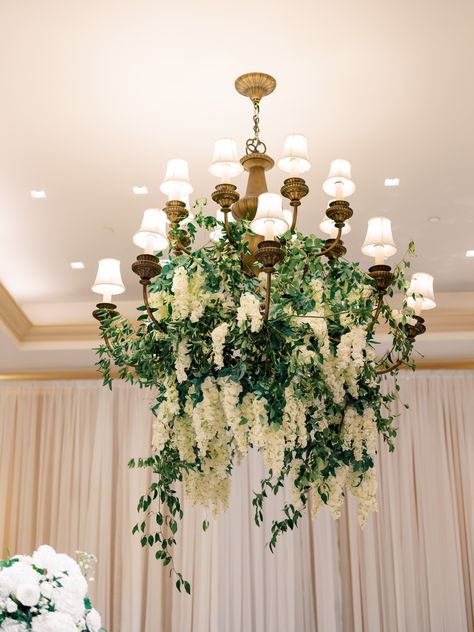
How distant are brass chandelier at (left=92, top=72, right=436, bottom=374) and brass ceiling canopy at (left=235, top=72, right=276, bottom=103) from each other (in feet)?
1.13

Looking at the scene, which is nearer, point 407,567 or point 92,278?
point 92,278

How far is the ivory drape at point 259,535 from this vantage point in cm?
595

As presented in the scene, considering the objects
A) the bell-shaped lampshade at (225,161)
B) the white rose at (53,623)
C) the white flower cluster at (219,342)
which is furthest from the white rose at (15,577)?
the bell-shaped lampshade at (225,161)

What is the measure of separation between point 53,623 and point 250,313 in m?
1.02

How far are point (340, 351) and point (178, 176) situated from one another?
0.87 meters

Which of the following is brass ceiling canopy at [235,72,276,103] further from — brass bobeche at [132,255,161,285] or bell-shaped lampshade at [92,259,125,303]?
brass bobeche at [132,255,161,285]

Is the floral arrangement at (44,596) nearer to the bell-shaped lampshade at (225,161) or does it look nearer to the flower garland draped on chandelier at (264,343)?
the flower garland draped on chandelier at (264,343)

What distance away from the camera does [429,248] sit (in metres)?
4.91

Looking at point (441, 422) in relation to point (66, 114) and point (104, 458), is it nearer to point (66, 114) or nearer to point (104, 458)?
point (104, 458)

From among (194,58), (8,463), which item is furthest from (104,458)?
(194,58)

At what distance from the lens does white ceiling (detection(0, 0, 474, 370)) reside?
9.23 ft

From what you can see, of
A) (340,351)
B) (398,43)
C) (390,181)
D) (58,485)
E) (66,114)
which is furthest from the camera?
(58,485)

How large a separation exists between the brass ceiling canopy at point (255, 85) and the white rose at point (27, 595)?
6.92 feet

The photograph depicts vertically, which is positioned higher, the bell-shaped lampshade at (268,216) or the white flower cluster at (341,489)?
the bell-shaped lampshade at (268,216)
